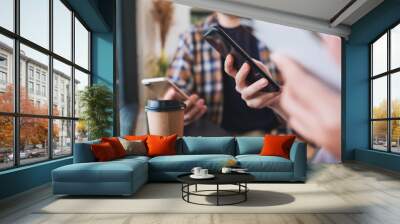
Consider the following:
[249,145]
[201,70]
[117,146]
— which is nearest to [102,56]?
[201,70]

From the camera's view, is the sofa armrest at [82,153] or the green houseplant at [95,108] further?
the green houseplant at [95,108]

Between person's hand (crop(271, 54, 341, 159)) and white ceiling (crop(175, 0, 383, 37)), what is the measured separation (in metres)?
0.91

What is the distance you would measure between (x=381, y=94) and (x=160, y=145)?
5.18 metres

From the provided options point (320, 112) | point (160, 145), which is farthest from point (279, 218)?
point (320, 112)

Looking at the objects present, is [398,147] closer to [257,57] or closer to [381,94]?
[381,94]

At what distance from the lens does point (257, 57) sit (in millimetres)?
9289

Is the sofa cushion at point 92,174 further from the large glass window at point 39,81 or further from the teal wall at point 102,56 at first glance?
the teal wall at point 102,56

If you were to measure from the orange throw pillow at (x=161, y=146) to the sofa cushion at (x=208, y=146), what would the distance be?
9.9 inches

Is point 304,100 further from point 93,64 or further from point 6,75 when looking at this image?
point 6,75

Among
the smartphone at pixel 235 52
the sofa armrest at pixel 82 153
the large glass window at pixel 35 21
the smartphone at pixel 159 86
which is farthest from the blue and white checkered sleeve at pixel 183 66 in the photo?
the sofa armrest at pixel 82 153

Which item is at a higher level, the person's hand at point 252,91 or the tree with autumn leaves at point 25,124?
the person's hand at point 252,91

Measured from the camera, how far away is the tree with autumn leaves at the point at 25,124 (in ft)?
15.6

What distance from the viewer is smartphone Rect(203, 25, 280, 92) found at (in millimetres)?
9242

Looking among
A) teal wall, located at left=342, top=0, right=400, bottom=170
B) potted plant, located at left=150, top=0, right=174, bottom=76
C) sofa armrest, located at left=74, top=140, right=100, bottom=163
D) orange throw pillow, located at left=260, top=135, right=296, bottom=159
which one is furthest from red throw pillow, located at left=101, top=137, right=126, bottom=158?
teal wall, located at left=342, top=0, right=400, bottom=170
